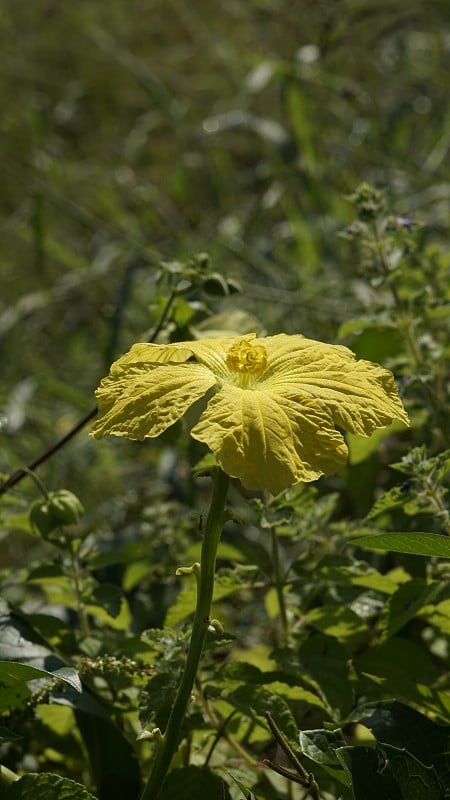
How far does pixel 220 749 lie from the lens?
1105mm

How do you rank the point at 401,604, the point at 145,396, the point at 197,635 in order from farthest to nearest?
the point at 401,604 → the point at 145,396 → the point at 197,635

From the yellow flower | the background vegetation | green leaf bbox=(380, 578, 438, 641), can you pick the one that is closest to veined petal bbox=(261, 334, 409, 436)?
the yellow flower

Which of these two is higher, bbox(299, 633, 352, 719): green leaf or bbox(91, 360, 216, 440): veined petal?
bbox(91, 360, 216, 440): veined petal

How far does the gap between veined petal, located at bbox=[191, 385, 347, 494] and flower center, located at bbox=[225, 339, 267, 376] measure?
10 centimetres

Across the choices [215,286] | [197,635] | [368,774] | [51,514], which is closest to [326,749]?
[368,774]

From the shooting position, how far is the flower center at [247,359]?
0.92m

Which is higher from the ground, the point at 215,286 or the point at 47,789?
the point at 215,286

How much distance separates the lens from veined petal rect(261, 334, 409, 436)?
0.82 meters

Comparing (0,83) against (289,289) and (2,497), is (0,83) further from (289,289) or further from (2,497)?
(2,497)

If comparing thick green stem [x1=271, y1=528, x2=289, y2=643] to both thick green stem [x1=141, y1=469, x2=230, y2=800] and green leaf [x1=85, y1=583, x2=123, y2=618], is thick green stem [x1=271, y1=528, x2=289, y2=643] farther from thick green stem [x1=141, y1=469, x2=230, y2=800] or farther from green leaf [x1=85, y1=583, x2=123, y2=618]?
thick green stem [x1=141, y1=469, x2=230, y2=800]

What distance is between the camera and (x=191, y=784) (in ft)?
2.98

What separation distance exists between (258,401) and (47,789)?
381 millimetres

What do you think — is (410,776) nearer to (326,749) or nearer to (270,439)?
(326,749)

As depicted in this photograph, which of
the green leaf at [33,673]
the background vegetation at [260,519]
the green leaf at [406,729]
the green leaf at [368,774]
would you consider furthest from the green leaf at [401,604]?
the green leaf at [33,673]
